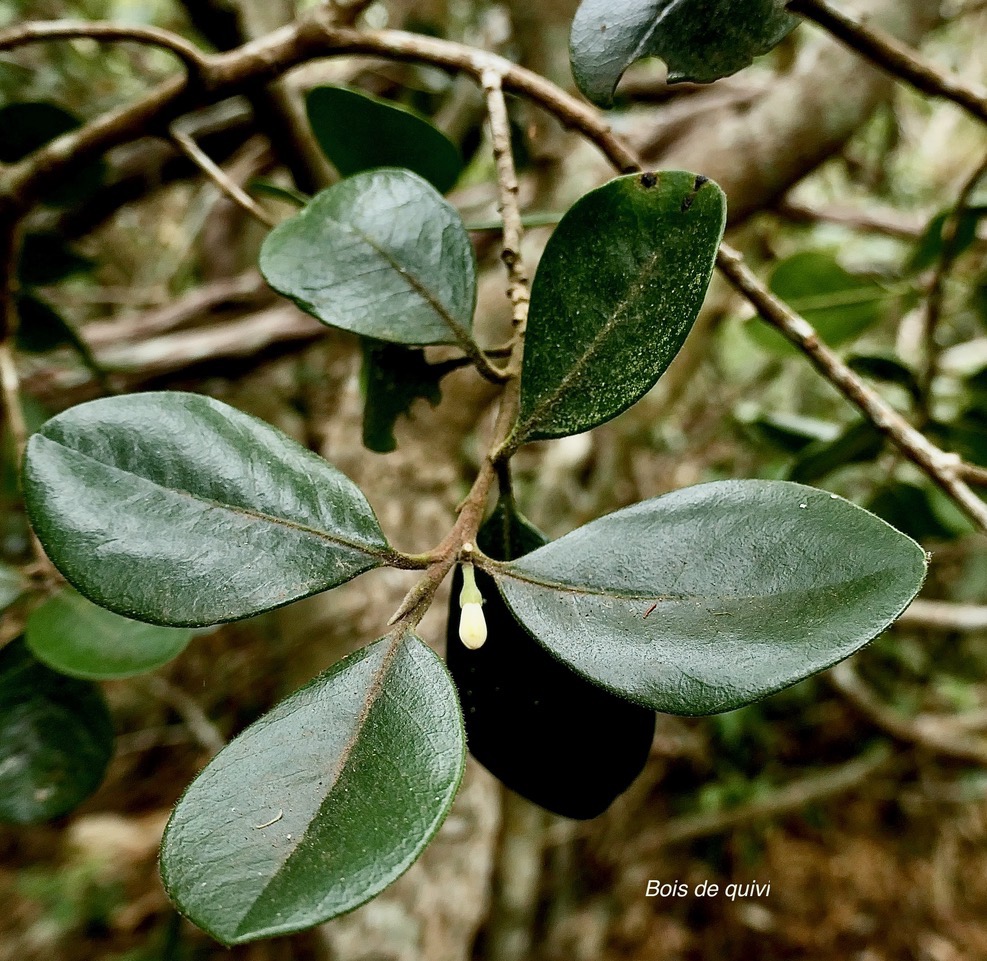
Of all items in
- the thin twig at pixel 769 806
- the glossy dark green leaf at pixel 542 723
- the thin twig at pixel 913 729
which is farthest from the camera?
the thin twig at pixel 769 806

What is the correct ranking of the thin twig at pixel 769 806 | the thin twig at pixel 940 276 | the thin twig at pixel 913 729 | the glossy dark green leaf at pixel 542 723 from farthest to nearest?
1. the thin twig at pixel 769 806
2. the thin twig at pixel 913 729
3. the thin twig at pixel 940 276
4. the glossy dark green leaf at pixel 542 723

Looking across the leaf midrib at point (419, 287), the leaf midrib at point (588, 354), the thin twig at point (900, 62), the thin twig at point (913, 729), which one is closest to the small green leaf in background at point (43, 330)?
the leaf midrib at point (419, 287)

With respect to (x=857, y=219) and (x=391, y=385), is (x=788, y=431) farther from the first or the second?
(x=857, y=219)

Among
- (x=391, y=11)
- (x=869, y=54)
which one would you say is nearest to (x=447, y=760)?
(x=869, y=54)

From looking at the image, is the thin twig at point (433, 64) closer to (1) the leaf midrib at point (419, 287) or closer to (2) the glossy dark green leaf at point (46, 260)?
(1) the leaf midrib at point (419, 287)

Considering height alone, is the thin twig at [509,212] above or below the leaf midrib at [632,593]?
above

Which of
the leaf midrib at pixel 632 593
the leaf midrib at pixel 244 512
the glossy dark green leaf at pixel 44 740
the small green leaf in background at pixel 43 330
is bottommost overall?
the glossy dark green leaf at pixel 44 740

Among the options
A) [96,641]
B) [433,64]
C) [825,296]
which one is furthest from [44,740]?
[825,296]

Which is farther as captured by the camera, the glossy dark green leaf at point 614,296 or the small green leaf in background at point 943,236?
the small green leaf in background at point 943,236
